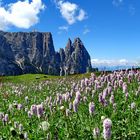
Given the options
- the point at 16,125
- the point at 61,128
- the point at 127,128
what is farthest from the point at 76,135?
the point at 16,125

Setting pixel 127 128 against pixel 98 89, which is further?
pixel 98 89

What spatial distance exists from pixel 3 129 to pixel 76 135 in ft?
10.9

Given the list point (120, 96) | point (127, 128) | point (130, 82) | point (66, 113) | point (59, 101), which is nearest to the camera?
point (127, 128)

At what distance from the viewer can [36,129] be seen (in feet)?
36.6

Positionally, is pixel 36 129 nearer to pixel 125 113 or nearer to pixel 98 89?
pixel 125 113

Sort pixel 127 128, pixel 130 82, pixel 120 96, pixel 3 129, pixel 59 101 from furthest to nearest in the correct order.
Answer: pixel 130 82, pixel 120 96, pixel 59 101, pixel 3 129, pixel 127 128

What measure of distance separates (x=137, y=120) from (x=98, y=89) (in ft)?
17.6

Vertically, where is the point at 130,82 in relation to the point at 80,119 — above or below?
above

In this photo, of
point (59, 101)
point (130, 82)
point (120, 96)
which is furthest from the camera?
point (130, 82)

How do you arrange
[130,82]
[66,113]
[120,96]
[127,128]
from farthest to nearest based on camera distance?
[130,82] → [120,96] → [66,113] → [127,128]

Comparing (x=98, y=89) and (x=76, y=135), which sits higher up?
(x=98, y=89)

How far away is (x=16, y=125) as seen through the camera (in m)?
11.1

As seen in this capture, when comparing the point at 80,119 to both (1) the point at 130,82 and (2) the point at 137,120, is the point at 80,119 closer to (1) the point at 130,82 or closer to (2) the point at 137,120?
(2) the point at 137,120

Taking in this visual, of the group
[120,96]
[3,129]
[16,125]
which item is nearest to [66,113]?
[16,125]
